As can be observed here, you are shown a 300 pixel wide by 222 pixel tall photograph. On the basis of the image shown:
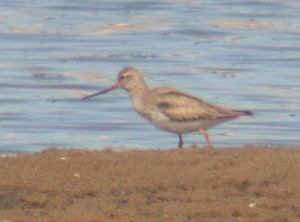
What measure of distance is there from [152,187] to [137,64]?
33.4 feet

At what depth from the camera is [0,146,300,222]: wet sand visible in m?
6.79

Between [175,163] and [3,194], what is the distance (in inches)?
52.4

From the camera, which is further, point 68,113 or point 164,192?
point 68,113

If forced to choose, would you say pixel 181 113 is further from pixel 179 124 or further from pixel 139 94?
pixel 139 94

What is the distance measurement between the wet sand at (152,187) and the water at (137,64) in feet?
15.8

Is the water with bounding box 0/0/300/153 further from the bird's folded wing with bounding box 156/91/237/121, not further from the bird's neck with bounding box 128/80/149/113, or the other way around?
the bird's folded wing with bounding box 156/91/237/121

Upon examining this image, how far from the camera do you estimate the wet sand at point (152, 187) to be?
6.79 metres

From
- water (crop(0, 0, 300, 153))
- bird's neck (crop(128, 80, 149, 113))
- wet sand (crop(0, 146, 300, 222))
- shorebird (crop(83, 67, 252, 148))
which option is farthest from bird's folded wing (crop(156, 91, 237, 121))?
water (crop(0, 0, 300, 153))

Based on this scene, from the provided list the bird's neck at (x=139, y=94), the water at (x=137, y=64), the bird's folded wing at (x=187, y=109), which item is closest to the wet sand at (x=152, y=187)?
the bird's folded wing at (x=187, y=109)

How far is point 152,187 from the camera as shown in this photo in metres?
7.29

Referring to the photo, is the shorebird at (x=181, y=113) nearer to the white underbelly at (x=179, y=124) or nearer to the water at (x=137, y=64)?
the white underbelly at (x=179, y=124)

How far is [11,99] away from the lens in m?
15.6

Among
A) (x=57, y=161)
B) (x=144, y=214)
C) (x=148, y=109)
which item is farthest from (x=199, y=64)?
(x=144, y=214)

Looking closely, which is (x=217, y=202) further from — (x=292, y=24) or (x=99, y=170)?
(x=292, y=24)
